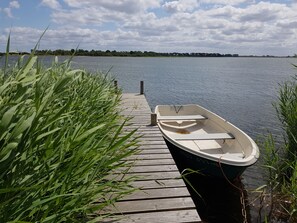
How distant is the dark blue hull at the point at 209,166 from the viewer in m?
4.62

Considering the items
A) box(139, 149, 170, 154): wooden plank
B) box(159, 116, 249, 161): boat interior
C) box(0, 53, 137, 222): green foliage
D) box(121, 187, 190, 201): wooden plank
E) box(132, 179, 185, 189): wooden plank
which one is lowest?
box(159, 116, 249, 161): boat interior

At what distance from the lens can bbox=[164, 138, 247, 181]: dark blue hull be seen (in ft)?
15.2

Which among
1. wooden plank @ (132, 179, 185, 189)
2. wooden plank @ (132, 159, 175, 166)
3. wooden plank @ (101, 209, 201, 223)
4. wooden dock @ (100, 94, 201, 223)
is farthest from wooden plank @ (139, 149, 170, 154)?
wooden plank @ (101, 209, 201, 223)

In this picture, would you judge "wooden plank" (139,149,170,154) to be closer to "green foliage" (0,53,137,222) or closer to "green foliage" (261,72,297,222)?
"green foliage" (261,72,297,222)

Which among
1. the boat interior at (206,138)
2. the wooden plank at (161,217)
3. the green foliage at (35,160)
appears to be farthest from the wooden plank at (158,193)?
the boat interior at (206,138)

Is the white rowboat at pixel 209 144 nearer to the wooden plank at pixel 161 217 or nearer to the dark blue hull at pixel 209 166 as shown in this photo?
the dark blue hull at pixel 209 166

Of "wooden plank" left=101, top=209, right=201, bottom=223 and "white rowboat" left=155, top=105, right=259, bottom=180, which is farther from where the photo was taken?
"white rowboat" left=155, top=105, right=259, bottom=180

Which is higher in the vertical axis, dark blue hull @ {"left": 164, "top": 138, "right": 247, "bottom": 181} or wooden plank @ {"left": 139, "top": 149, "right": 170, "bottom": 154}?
wooden plank @ {"left": 139, "top": 149, "right": 170, "bottom": 154}

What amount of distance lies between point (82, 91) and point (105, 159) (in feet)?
6.33

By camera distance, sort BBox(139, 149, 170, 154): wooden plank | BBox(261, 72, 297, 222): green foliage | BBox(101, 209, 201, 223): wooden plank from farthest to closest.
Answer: BBox(139, 149, 170, 154): wooden plank
BBox(261, 72, 297, 222): green foliage
BBox(101, 209, 201, 223): wooden plank

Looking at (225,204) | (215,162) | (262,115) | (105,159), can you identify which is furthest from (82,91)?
(262,115)

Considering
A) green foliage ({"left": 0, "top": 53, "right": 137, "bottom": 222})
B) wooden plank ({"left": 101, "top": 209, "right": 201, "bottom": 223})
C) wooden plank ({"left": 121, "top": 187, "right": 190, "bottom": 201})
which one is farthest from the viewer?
wooden plank ({"left": 121, "top": 187, "right": 190, "bottom": 201})

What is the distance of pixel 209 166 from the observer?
480 centimetres

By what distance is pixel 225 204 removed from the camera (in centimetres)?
528
